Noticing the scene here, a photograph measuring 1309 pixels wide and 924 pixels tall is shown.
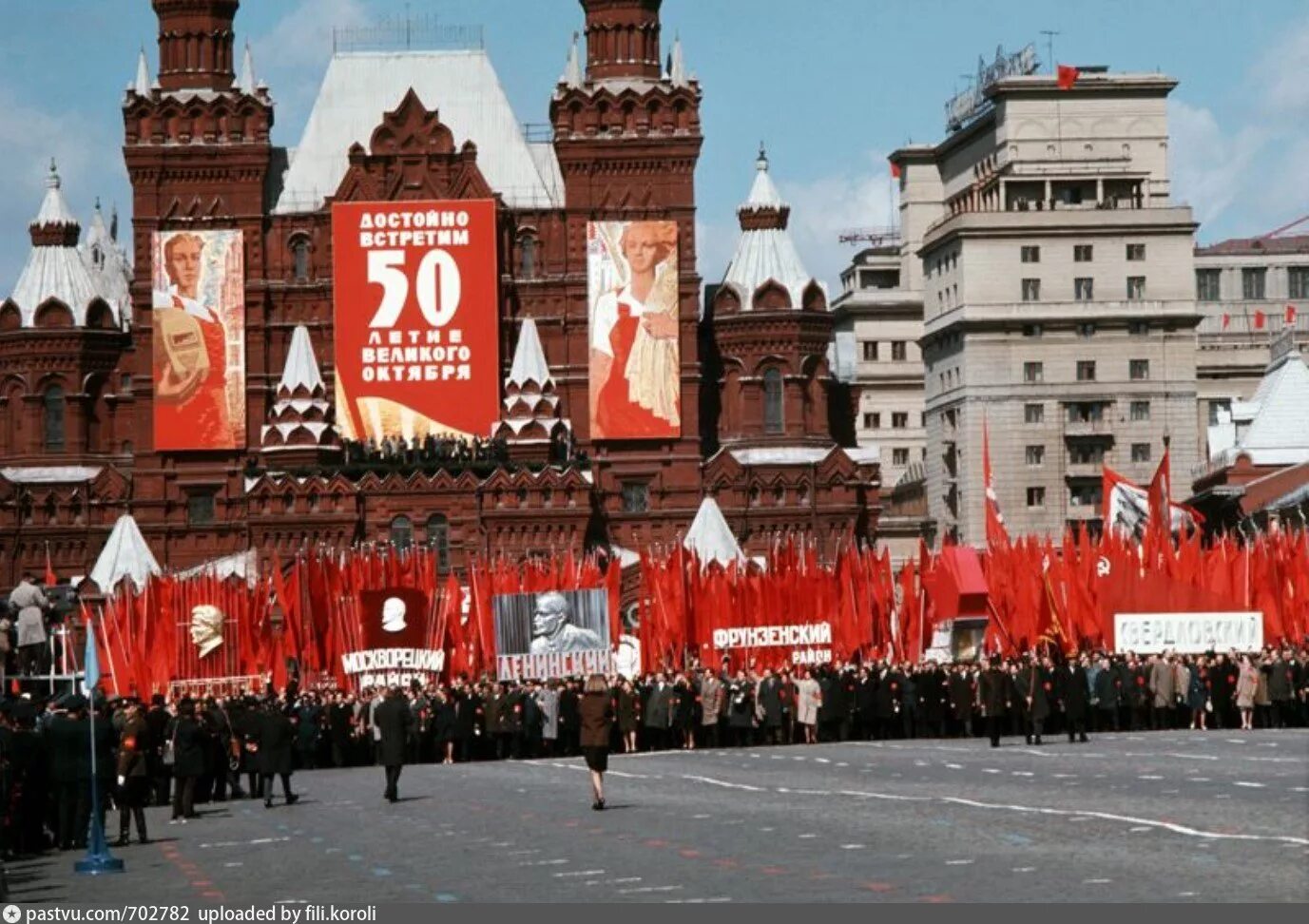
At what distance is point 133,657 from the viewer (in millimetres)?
69188

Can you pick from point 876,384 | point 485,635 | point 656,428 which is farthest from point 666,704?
point 876,384

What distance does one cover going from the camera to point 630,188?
118875 mm

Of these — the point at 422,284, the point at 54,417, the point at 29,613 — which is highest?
the point at 422,284

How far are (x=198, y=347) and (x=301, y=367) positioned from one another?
3.91 metres

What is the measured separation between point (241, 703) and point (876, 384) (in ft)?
423

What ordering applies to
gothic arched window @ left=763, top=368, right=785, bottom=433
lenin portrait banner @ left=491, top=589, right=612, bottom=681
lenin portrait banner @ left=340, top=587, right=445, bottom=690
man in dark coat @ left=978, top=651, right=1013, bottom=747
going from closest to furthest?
man in dark coat @ left=978, top=651, right=1013, bottom=747, lenin portrait banner @ left=491, top=589, right=612, bottom=681, lenin portrait banner @ left=340, top=587, right=445, bottom=690, gothic arched window @ left=763, top=368, right=785, bottom=433

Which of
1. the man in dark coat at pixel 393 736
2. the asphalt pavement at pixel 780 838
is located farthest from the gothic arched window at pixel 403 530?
the man in dark coat at pixel 393 736

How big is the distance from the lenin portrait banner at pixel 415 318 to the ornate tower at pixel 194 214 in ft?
11.7

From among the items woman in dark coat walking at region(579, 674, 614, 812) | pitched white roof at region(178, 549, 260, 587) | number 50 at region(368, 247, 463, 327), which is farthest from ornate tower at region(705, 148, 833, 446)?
woman in dark coat walking at region(579, 674, 614, 812)

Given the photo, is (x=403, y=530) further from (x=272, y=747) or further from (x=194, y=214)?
(x=272, y=747)

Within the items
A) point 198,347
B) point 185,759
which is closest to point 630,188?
point 198,347

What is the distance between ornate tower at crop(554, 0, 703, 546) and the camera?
11769 cm

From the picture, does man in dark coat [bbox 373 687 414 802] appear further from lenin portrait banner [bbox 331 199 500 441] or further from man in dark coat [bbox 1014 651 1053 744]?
lenin portrait banner [bbox 331 199 500 441]

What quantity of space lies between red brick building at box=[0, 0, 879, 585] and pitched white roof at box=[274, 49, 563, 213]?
0.94 feet
